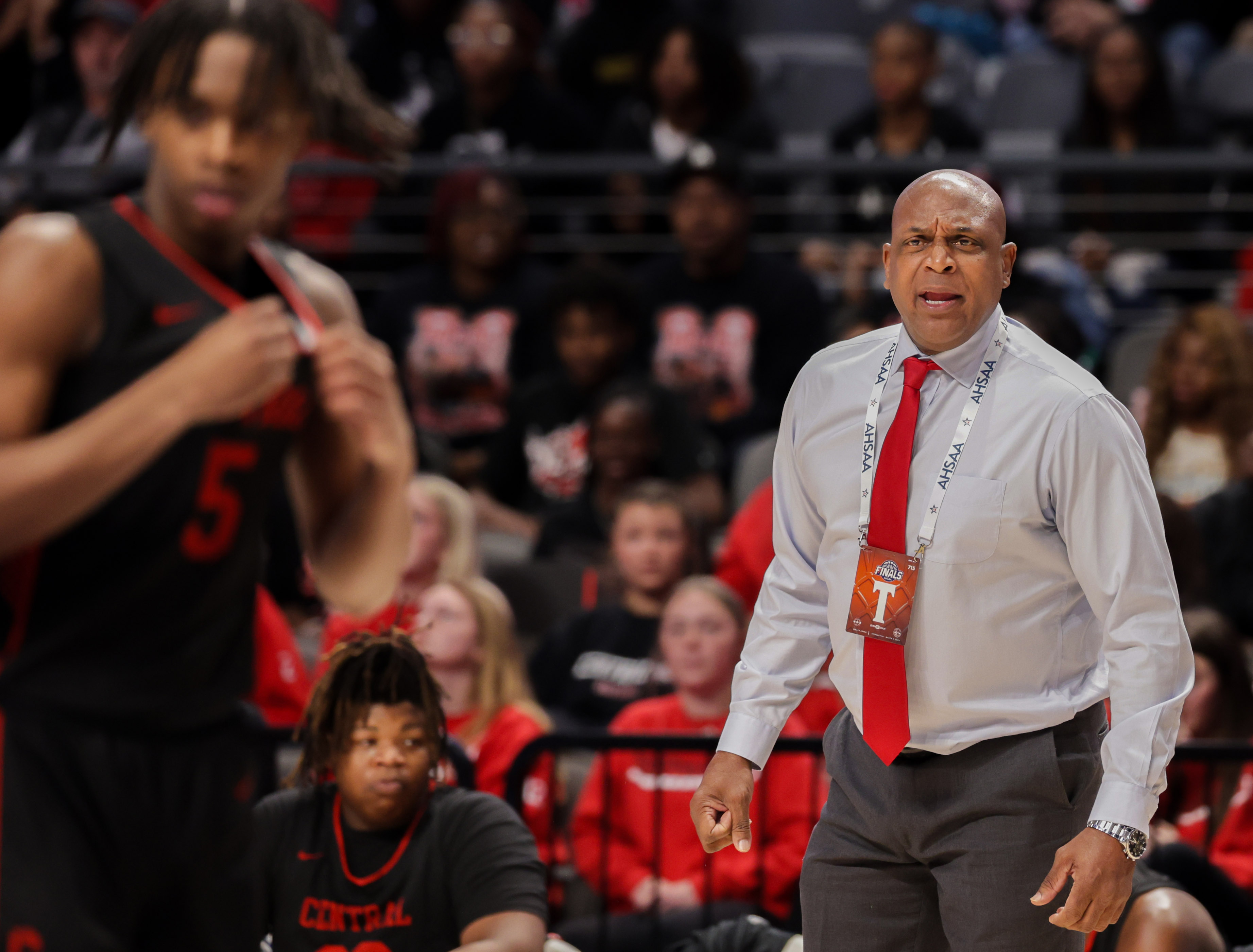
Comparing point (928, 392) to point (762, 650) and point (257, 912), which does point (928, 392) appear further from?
point (257, 912)

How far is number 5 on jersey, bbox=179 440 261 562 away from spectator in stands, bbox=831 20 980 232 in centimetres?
562

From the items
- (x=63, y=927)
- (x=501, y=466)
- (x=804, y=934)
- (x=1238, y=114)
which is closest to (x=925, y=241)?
(x=804, y=934)

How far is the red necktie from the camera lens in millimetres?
2645

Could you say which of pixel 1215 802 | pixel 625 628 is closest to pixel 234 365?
pixel 1215 802

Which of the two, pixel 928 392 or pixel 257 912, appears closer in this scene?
pixel 257 912

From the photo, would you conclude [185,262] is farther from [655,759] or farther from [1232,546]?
[1232,546]

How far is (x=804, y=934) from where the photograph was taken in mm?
2785

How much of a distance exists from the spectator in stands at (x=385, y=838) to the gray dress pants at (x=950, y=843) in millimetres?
983

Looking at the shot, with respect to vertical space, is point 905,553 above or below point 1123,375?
below

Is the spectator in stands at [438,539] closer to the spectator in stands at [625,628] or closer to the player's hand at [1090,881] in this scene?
the spectator in stands at [625,628]

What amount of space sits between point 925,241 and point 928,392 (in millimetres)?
237

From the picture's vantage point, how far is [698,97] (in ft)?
26.6

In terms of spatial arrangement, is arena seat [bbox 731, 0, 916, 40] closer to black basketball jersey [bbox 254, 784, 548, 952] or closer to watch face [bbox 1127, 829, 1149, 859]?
black basketball jersey [bbox 254, 784, 548, 952]

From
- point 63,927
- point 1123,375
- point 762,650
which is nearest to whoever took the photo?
point 63,927
